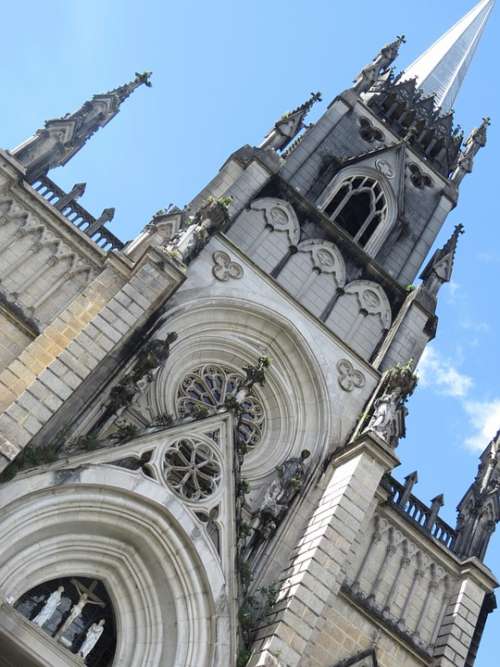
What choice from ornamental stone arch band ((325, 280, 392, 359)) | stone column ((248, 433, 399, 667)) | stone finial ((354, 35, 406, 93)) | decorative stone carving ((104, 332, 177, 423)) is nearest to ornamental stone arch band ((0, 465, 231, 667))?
stone column ((248, 433, 399, 667))

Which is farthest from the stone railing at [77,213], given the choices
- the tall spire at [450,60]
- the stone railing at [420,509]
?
the tall spire at [450,60]

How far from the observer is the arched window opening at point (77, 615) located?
12.6m

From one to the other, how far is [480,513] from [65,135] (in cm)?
1280

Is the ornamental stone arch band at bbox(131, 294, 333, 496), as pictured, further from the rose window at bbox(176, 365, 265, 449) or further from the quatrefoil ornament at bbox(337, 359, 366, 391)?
the quatrefoil ornament at bbox(337, 359, 366, 391)

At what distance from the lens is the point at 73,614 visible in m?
12.8

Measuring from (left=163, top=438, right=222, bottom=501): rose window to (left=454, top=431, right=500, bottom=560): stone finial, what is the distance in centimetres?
701

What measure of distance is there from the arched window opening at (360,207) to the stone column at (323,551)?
808cm

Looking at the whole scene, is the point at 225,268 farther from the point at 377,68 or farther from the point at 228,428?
the point at 377,68

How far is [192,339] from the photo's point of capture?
16922 mm

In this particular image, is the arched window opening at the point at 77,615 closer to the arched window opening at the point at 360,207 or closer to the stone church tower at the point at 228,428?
the stone church tower at the point at 228,428

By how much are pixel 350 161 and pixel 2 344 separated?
12.6 meters

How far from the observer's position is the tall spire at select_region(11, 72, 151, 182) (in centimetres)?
1692

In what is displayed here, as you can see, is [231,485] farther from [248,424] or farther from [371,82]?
[371,82]

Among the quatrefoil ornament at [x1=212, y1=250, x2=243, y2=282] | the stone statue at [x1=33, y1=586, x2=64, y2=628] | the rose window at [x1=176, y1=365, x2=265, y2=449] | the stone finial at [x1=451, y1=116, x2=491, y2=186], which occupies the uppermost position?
the stone finial at [x1=451, y1=116, x2=491, y2=186]
